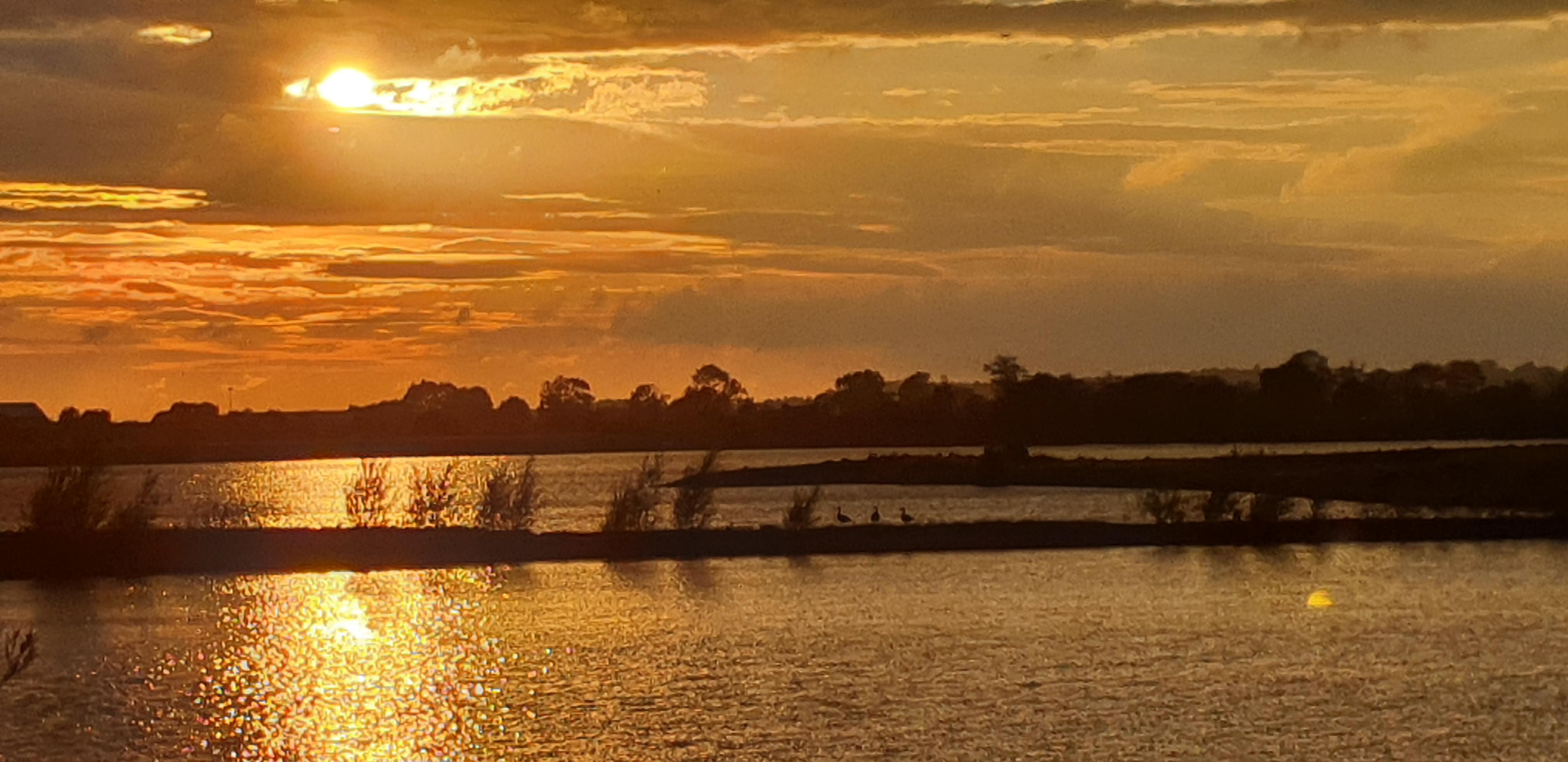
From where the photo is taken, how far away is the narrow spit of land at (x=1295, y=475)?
70.8m

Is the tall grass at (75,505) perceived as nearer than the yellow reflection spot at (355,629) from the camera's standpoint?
No

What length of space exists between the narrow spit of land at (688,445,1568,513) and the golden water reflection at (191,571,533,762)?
19.8m

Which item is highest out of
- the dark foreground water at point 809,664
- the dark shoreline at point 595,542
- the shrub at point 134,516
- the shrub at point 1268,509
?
the shrub at point 134,516

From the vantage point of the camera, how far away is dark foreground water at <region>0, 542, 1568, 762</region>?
939 inches

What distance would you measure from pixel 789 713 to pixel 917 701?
2035mm

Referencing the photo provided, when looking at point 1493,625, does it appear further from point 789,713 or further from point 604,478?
point 604,478

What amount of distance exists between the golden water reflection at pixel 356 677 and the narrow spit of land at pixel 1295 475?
65.0 feet

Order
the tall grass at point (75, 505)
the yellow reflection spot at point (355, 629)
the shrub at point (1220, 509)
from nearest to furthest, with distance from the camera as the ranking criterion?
the yellow reflection spot at point (355, 629), the tall grass at point (75, 505), the shrub at point (1220, 509)

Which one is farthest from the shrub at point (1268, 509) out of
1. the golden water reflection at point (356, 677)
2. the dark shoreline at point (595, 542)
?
the golden water reflection at point (356, 677)

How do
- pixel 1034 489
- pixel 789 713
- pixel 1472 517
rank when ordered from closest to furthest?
pixel 789 713 → pixel 1472 517 → pixel 1034 489

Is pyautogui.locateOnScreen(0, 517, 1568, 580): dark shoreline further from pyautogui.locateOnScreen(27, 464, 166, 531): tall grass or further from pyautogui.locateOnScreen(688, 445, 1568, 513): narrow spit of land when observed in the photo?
pyautogui.locateOnScreen(688, 445, 1568, 513): narrow spit of land

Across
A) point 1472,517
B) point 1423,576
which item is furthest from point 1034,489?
point 1423,576

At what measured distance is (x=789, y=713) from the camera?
25.7 metres

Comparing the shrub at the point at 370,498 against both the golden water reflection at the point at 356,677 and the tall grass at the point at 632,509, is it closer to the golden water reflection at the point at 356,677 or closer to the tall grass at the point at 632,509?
the tall grass at the point at 632,509
